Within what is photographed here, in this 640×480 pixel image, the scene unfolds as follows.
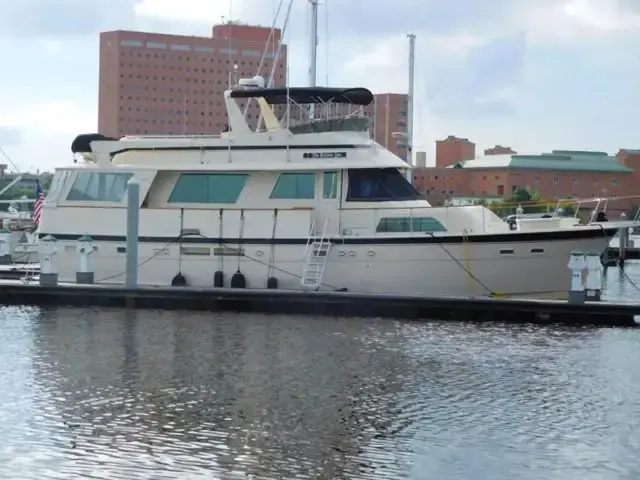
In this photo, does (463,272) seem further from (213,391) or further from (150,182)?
(213,391)

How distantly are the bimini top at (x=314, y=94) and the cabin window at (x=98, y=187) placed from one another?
3.35 meters

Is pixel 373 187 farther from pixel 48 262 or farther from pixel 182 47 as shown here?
pixel 182 47

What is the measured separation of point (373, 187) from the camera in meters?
26.5

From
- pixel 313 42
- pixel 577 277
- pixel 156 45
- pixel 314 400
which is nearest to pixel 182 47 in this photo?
pixel 156 45

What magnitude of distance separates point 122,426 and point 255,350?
21.3ft

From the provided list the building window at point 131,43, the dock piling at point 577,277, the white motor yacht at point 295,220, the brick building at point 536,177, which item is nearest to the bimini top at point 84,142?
the white motor yacht at point 295,220

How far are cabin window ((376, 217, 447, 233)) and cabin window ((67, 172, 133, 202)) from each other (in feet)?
20.0

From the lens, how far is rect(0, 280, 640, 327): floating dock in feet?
75.5

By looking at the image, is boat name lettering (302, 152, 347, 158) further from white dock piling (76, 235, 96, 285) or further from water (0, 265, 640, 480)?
white dock piling (76, 235, 96, 285)

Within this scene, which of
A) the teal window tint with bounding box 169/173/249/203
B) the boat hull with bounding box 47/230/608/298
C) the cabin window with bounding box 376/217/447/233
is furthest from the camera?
the teal window tint with bounding box 169/173/249/203

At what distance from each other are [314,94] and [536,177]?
110079mm

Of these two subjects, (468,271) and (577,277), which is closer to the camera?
(577,277)

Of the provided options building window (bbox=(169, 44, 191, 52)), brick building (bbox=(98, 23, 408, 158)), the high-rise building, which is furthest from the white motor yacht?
building window (bbox=(169, 44, 191, 52))

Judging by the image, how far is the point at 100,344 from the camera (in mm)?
20438
